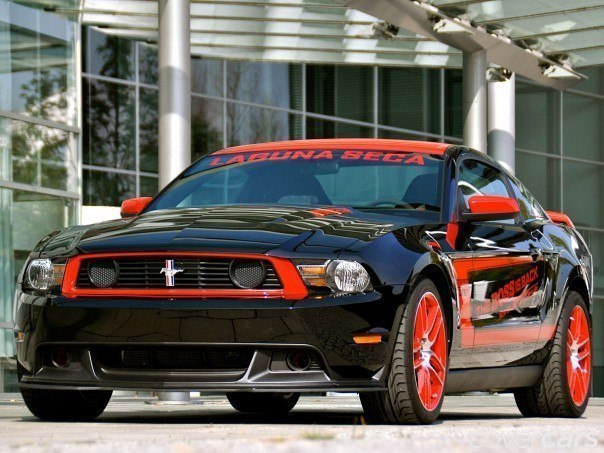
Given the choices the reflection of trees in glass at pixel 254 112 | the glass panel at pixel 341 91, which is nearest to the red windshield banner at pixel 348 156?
the reflection of trees in glass at pixel 254 112

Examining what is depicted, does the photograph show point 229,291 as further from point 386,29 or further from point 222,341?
point 386,29

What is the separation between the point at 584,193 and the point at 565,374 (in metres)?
26.6

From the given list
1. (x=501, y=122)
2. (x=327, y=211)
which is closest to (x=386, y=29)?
(x=501, y=122)

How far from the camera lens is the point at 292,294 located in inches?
271

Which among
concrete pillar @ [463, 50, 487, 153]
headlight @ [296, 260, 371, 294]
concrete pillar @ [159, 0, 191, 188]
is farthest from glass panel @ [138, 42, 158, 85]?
headlight @ [296, 260, 371, 294]

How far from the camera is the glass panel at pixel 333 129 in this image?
27.4m

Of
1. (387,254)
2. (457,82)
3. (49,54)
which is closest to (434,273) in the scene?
(387,254)

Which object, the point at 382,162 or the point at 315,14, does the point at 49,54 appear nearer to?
the point at 315,14

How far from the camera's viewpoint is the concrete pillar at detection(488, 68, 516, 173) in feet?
73.4

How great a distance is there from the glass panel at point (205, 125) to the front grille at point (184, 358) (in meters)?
17.1

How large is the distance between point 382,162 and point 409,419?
190 centimetres

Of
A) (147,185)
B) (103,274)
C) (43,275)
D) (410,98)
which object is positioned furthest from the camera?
(410,98)

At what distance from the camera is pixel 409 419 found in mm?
7141

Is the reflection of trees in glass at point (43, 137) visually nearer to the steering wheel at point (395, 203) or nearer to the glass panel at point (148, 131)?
the glass panel at point (148, 131)
